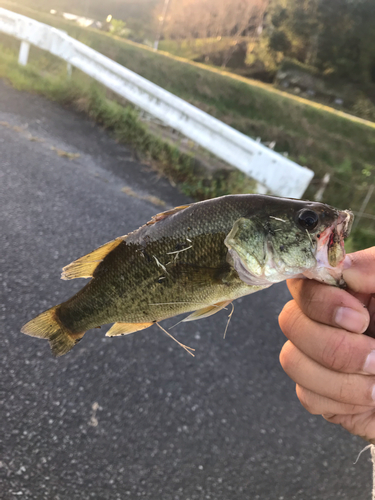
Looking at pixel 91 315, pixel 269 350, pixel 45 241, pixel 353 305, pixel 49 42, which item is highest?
pixel 49 42

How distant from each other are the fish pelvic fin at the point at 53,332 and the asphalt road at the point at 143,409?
1128 millimetres

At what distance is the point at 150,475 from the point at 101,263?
183cm

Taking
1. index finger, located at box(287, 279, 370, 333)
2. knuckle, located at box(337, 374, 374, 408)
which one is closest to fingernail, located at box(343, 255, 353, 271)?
index finger, located at box(287, 279, 370, 333)

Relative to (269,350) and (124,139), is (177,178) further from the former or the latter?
(269,350)

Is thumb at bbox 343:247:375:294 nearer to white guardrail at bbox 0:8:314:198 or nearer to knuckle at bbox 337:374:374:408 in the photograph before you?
knuckle at bbox 337:374:374:408

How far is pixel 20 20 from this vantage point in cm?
867

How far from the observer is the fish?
1.37 metres

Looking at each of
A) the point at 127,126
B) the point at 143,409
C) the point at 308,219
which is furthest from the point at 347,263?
the point at 127,126

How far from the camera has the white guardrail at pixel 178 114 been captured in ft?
16.2

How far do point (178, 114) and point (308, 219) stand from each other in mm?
5741

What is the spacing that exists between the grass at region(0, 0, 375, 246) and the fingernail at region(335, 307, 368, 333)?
5522mm

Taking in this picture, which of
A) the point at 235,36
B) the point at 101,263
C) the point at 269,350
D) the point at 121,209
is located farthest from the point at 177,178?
the point at 235,36

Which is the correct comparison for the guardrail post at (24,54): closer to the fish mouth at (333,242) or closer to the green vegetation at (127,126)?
the green vegetation at (127,126)

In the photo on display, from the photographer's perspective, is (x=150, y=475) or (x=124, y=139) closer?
(x=150, y=475)
